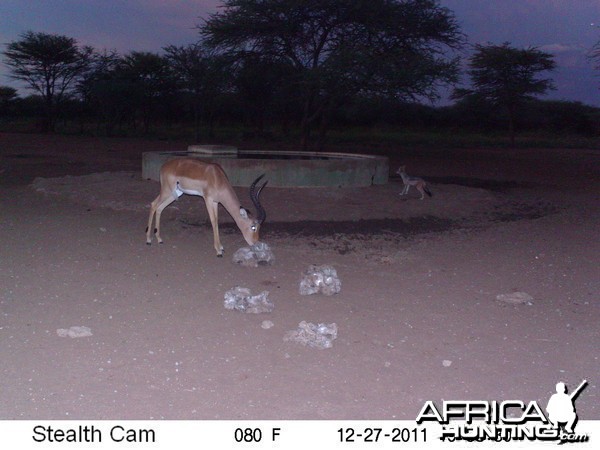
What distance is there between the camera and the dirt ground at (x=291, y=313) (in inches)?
170

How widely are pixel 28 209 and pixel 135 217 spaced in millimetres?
2002

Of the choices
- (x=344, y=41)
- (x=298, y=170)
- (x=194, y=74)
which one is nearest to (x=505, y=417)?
(x=298, y=170)

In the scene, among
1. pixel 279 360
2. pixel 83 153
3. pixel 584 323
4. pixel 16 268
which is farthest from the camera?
pixel 83 153

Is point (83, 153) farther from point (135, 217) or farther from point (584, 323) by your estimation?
point (584, 323)

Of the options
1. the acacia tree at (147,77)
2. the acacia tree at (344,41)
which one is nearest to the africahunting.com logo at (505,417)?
the acacia tree at (344,41)

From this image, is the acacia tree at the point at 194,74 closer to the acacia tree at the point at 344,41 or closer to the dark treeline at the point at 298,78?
the dark treeline at the point at 298,78

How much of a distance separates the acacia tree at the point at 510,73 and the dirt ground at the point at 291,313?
97.1 ft

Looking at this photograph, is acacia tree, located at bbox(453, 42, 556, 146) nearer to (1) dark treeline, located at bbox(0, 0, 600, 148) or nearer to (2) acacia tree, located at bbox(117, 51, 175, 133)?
(1) dark treeline, located at bbox(0, 0, 600, 148)

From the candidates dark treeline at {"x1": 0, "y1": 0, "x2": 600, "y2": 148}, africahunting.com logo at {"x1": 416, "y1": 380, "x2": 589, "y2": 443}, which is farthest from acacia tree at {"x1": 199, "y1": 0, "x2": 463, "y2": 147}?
africahunting.com logo at {"x1": 416, "y1": 380, "x2": 589, "y2": 443}

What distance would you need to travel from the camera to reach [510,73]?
39438 mm

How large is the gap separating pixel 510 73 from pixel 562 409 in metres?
38.2

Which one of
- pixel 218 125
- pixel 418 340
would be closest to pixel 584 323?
pixel 418 340

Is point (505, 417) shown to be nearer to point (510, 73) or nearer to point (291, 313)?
point (291, 313)

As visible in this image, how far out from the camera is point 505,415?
13.3 ft
